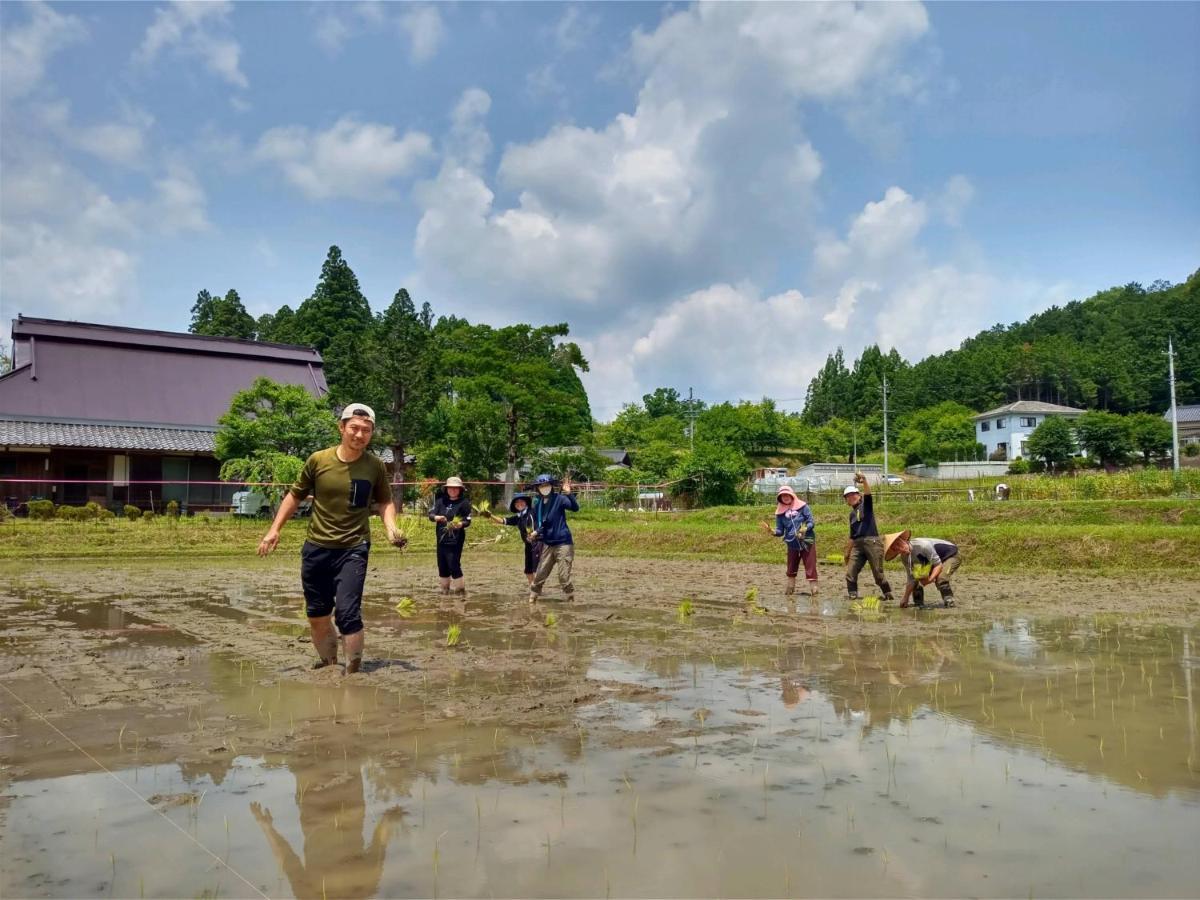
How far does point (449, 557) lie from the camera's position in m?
12.2

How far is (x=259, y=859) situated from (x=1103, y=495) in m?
Answer: 28.6

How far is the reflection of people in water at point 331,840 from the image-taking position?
125 inches

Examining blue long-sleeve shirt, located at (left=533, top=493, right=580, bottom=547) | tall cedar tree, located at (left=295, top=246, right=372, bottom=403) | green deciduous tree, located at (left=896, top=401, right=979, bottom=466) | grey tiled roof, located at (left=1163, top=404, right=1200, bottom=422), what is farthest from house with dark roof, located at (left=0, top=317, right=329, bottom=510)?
grey tiled roof, located at (left=1163, top=404, right=1200, bottom=422)

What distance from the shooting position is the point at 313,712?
556 centimetres

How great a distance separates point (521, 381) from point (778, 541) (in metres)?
18.4

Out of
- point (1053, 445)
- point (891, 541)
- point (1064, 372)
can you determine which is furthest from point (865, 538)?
point (1064, 372)

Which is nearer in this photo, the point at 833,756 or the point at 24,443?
the point at 833,756

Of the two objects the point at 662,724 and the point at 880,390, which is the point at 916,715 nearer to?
the point at 662,724

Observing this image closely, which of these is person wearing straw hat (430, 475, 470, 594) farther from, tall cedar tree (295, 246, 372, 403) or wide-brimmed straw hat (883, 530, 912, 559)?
tall cedar tree (295, 246, 372, 403)

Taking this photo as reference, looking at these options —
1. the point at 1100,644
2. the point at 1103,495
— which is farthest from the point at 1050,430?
the point at 1100,644

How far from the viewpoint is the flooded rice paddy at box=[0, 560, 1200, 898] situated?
3.27 m

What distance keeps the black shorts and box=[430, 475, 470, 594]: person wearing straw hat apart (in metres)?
4.87

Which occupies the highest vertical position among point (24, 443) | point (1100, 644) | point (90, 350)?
point (90, 350)

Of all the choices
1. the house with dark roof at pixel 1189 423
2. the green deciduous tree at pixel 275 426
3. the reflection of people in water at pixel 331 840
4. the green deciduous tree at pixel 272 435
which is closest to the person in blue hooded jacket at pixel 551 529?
the reflection of people in water at pixel 331 840
